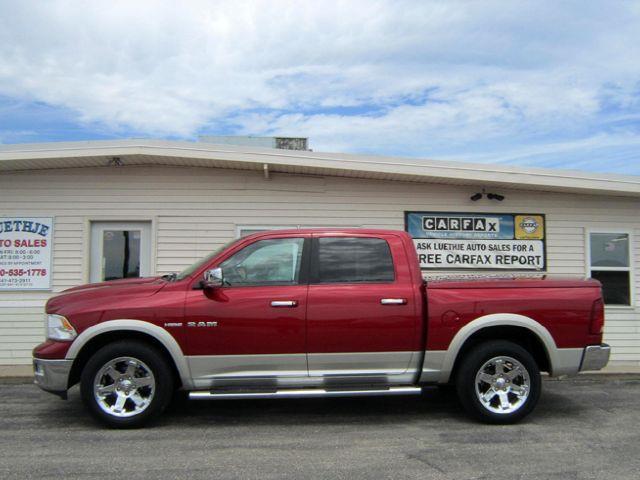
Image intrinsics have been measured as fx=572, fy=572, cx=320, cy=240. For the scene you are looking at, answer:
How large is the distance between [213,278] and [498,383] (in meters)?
3.04

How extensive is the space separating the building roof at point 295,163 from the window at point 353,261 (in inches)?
109

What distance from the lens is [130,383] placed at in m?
5.55

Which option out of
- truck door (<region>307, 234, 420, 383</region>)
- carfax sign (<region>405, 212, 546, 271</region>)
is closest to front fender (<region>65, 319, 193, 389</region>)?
truck door (<region>307, 234, 420, 383</region>)

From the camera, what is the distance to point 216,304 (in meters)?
5.58

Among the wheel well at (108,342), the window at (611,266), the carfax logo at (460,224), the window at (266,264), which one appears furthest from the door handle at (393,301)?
the window at (611,266)

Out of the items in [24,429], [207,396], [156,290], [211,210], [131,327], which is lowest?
[24,429]

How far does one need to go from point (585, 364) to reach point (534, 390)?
23.7 inches

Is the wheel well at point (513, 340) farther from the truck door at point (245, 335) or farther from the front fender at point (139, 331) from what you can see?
the front fender at point (139, 331)

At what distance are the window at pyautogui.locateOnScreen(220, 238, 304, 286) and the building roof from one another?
2.80 m

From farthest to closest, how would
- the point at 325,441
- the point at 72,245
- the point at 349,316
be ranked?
1. the point at 72,245
2. the point at 349,316
3. the point at 325,441

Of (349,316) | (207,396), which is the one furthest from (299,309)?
(207,396)

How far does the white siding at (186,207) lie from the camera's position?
8.99m

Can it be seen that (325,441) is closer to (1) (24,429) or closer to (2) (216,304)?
(2) (216,304)

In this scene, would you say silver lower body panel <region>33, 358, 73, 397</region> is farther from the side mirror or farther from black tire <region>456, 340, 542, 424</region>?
black tire <region>456, 340, 542, 424</region>
